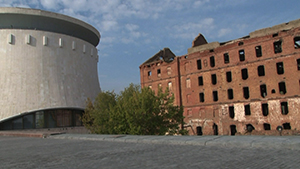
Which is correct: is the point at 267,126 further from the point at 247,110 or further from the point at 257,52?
the point at 257,52

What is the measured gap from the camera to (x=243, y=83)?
31.4 m

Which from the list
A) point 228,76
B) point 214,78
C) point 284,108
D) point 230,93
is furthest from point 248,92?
point 214,78

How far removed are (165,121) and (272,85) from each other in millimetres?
14384

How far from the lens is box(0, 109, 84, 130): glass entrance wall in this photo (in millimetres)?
34438

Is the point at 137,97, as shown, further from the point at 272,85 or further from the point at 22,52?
the point at 22,52

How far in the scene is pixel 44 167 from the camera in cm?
593

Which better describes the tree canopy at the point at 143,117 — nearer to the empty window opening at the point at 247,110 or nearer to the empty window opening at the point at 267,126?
the empty window opening at the point at 247,110

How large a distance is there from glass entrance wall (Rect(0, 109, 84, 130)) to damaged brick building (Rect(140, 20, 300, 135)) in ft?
51.1

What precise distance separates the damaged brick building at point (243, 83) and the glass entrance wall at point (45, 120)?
15560 mm

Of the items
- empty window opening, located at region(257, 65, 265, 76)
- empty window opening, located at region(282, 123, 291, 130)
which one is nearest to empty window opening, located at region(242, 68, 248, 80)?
empty window opening, located at region(257, 65, 265, 76)

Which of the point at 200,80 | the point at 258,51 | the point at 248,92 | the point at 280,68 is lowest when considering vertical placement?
the point at 248,92

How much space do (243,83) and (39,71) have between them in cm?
2822

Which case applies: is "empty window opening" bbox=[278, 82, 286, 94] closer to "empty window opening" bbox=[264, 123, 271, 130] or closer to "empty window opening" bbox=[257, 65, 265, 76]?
"empty window opening" bbox=[257, 65, 265, 76]

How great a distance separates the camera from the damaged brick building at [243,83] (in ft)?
91.5
